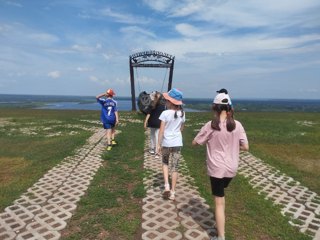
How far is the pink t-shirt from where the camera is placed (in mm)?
4754

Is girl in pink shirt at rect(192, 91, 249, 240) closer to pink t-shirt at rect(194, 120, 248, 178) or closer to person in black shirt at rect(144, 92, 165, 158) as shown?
pink t-shirt at rect(194, 120, 248, 178)

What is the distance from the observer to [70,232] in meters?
5.49

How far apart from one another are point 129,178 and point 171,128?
2808 mm

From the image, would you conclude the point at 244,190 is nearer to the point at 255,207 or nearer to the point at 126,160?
the point at 255,207

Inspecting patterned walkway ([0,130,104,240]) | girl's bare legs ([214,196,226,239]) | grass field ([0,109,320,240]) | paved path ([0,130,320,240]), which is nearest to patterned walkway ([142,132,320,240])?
paved path ([0,130,320,240])

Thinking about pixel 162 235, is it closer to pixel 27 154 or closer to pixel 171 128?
pixel 171 128

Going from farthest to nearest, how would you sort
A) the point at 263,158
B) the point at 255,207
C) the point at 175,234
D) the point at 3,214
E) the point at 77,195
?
the point at 263,158
the point at 77,195
the point at 255,207
the point at 3,214
the point at 175,234

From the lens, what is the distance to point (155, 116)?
10.2 meters

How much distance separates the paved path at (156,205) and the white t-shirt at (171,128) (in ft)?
4.67

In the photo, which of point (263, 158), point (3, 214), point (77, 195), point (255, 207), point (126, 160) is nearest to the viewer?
point (3, 214)

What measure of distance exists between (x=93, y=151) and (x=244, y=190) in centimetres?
675

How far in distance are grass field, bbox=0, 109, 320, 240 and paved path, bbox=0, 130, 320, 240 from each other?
0.83 ft

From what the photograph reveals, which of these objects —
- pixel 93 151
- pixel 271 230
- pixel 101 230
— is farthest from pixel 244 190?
pixel 93 151

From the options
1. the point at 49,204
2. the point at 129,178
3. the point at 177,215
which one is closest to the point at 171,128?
the point at 177,215
